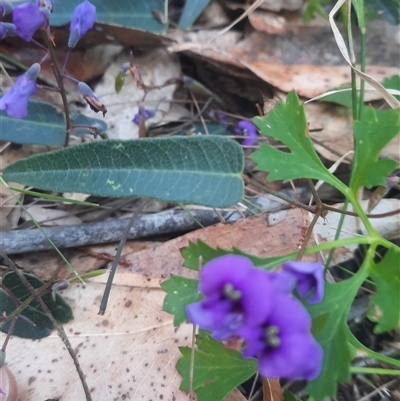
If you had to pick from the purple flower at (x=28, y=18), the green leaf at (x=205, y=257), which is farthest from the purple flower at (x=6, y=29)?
the green leaf at (x=205, y=257)

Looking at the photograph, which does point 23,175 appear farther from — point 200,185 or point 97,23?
point 97,23

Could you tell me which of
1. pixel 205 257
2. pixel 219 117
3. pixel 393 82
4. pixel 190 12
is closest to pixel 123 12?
pixel 190 12

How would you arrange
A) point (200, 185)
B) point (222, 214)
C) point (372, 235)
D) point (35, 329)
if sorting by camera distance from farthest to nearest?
point (222, 214), point (35, 329), point (200, 185), point (372, 235)

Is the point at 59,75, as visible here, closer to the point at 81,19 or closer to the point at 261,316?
the point at 81,19

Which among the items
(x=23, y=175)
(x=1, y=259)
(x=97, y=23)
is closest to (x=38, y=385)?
(x=1, y=259)

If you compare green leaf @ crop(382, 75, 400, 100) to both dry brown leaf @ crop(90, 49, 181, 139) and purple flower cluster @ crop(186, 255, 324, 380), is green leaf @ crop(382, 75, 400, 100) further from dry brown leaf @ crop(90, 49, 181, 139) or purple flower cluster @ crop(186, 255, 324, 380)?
purple flower cluster @ crop(186, 255, 324, 380)

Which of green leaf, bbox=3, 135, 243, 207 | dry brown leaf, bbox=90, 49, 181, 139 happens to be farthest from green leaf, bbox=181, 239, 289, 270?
dry brown leaf, bbox=90, 49, 181, 139

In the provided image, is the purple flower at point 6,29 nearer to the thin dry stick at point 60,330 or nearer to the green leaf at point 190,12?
the thin dry stick at point 60,330
